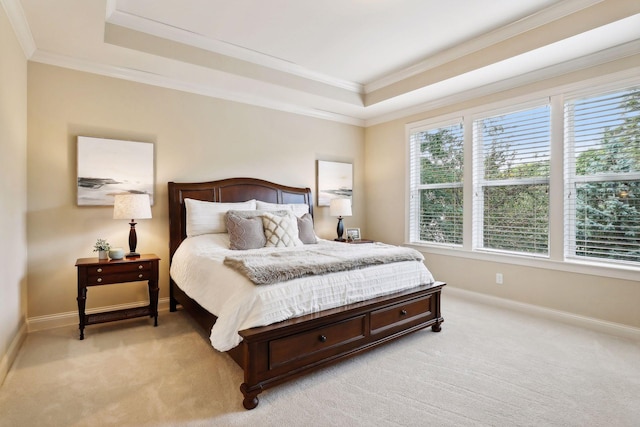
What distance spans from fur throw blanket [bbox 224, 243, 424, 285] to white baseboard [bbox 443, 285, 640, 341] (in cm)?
149

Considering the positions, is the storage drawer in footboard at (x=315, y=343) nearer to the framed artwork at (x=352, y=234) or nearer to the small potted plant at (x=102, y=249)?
the small potted plant at (x=102, y=249)

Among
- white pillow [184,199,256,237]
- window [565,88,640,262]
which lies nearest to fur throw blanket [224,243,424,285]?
white pillow [184,199,256,237]

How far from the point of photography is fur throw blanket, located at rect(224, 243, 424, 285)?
2217 mm

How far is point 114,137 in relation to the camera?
11.3 feet

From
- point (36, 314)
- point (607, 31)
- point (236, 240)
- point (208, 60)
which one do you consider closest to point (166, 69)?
point (208, 60)

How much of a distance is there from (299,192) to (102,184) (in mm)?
2286

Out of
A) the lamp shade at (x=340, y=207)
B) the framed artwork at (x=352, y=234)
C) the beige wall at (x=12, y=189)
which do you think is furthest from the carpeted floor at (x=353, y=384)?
the lamp shade at (x=340, y=207)

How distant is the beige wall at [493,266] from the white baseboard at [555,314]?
0.04 metres

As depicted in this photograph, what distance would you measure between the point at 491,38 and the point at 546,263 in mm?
2312

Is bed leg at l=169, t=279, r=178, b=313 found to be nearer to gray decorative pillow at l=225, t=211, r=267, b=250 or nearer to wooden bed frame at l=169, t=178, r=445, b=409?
wooden bed frame at l=169, t=178, r=445, b=409

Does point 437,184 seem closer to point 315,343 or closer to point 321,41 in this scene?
point 321,41

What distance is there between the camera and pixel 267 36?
329 cm

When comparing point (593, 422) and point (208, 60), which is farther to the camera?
point (208, 60)

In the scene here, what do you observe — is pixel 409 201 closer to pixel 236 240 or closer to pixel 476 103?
pixel 476 103
